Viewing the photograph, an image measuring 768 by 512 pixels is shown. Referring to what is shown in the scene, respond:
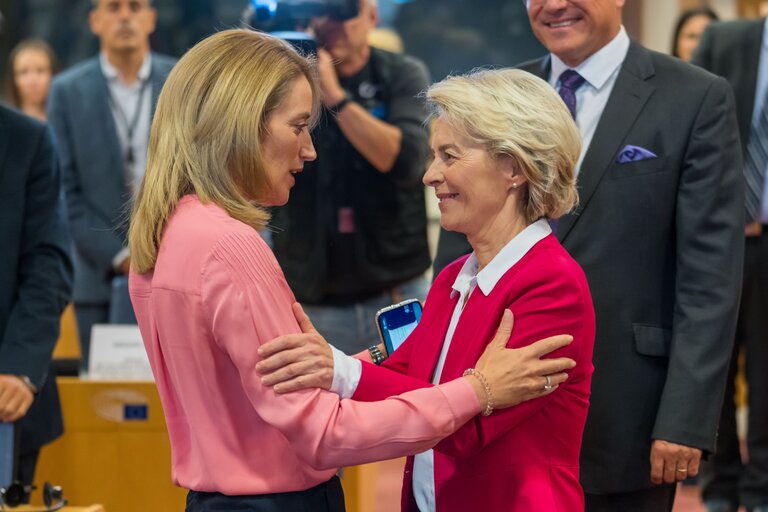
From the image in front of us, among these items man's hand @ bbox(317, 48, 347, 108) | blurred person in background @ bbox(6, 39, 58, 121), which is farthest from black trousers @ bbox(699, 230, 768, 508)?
blurred person in background @ bbox(6, 39, 58, 121)

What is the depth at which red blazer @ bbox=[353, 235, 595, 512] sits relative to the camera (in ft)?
→ 5.63

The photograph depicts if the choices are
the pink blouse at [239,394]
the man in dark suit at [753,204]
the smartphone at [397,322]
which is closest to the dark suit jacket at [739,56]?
the man in dark suit at [753,204]

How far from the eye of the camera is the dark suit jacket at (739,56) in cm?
351

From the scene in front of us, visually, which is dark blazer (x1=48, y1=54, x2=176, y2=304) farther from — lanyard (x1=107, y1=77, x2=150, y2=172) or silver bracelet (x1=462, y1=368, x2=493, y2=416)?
silver bracelet (x1=462, y1=368, x2=493, y2=416)

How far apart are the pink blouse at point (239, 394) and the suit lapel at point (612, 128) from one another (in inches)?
28.1

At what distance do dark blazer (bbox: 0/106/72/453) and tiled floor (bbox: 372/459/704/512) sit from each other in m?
1.72

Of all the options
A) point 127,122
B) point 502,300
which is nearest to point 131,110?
point 127,122

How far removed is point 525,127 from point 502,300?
0.93 ft

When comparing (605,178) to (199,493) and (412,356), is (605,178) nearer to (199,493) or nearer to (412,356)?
(412,356)

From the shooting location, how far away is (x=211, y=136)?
1.63 m

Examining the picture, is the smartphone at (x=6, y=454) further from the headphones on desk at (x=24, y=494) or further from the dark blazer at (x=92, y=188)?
the dark blazer at (x=92, y=188)

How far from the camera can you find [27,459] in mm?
2754

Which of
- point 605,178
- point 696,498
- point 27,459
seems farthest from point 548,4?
point 696,498

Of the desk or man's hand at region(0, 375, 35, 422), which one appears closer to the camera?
man's hand at region(0, 375, 35, 422)
